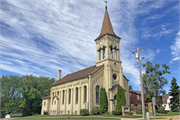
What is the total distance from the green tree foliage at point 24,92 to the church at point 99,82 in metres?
15.3

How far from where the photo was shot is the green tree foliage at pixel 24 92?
58812mm

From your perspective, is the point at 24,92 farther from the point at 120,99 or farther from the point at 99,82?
the point at 120,99

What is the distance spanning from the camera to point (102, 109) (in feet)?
114

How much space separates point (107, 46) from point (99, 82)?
10.1 meters

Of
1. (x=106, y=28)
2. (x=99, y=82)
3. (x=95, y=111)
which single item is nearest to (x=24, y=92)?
(x=99, y=82)

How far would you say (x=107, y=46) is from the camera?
40625 mm

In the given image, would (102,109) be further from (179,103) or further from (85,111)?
(179,103)

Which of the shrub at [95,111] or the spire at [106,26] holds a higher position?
the spire at [106,26]

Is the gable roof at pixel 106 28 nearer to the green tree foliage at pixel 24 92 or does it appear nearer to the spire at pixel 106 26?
the spire at pixel 106 26

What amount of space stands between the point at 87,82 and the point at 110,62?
8284 millimetres

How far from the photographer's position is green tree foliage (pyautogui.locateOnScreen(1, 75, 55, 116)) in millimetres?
58812

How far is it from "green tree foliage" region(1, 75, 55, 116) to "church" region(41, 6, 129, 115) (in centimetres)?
1535

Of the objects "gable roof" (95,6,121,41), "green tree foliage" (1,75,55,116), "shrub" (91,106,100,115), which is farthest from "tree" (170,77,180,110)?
"green tree foliage" (1,75,55,116)

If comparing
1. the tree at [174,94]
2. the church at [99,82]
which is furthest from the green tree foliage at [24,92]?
the tree at [174,94]
